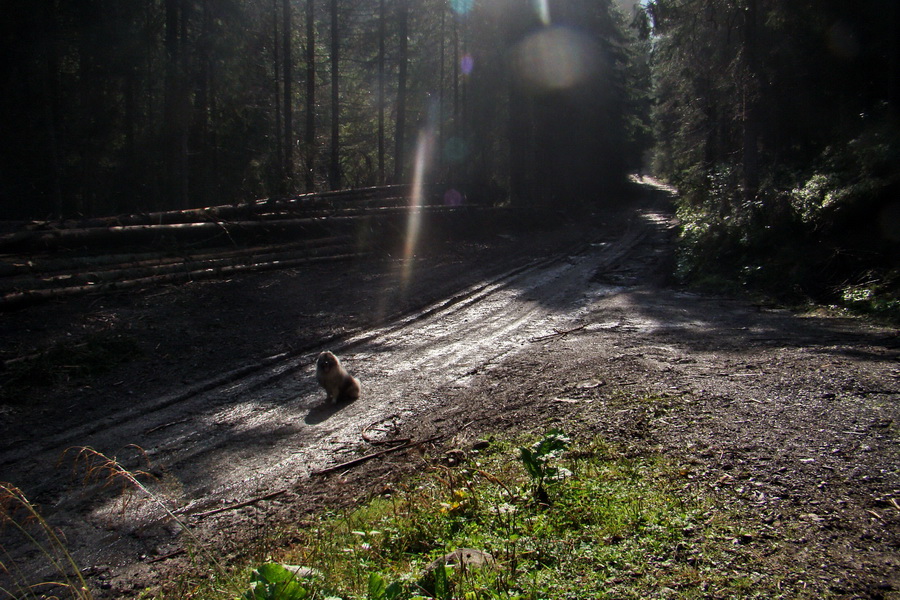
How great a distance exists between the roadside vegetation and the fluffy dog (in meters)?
2.48

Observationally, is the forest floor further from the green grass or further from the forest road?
the green grass

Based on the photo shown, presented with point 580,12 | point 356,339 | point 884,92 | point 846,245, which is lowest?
point 356,339

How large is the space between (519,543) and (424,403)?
3.56 m

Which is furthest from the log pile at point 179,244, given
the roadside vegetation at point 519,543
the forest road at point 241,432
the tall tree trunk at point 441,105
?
the tall tree trunk at point 441,105

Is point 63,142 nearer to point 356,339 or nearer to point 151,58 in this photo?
point 151,58

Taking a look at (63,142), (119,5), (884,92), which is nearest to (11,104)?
(63,142)

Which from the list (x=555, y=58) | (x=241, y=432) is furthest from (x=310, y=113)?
(x=241, y=432)

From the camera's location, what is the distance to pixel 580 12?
115ft

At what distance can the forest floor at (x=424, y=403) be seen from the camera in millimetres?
4078

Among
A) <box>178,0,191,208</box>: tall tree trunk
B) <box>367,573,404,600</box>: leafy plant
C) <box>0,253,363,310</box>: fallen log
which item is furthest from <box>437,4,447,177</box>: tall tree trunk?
<box>367,573,404,600</box>: leafy plant

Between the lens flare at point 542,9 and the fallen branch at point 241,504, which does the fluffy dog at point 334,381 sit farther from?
the lens flare at point 542,9

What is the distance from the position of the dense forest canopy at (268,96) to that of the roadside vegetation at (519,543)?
1702cm

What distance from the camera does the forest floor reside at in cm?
408

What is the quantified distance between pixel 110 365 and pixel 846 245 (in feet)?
46.5
